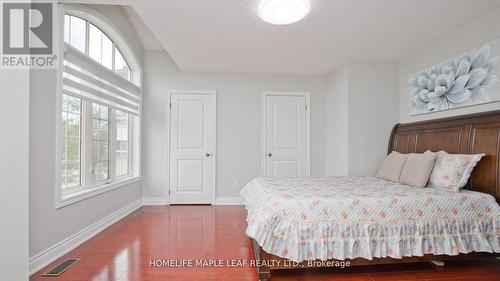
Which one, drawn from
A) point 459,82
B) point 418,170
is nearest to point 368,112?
point 459,82

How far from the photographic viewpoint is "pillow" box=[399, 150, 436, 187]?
2.33 meters

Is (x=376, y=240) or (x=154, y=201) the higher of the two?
(x=376, y=240)

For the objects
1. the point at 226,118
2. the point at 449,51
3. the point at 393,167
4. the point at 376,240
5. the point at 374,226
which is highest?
the point at 449,51

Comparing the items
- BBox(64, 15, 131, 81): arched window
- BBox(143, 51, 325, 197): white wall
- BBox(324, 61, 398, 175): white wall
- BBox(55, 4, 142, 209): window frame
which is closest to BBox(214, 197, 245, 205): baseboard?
BBox(143, 51, 325, 197): white wall

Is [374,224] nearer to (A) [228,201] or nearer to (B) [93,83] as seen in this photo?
(A) [228,201]

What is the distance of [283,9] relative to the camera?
1938 millimetres

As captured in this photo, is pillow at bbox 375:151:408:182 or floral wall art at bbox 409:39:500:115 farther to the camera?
pillow at bbox 375:151:408:182

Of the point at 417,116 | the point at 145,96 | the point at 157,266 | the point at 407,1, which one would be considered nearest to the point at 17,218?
the point at 157,266

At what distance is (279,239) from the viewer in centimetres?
178

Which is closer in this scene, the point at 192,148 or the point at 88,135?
the point at 88,135

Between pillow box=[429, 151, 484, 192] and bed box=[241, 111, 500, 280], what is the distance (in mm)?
136

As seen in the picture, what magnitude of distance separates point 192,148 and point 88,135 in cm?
167

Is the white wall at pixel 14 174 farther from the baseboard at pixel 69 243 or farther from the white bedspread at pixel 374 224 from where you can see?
the white bedspread at pixel 374 224

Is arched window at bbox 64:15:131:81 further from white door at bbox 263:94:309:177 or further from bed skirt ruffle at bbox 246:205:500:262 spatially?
bed skirt ruffle at bbox 246:205:500:262
